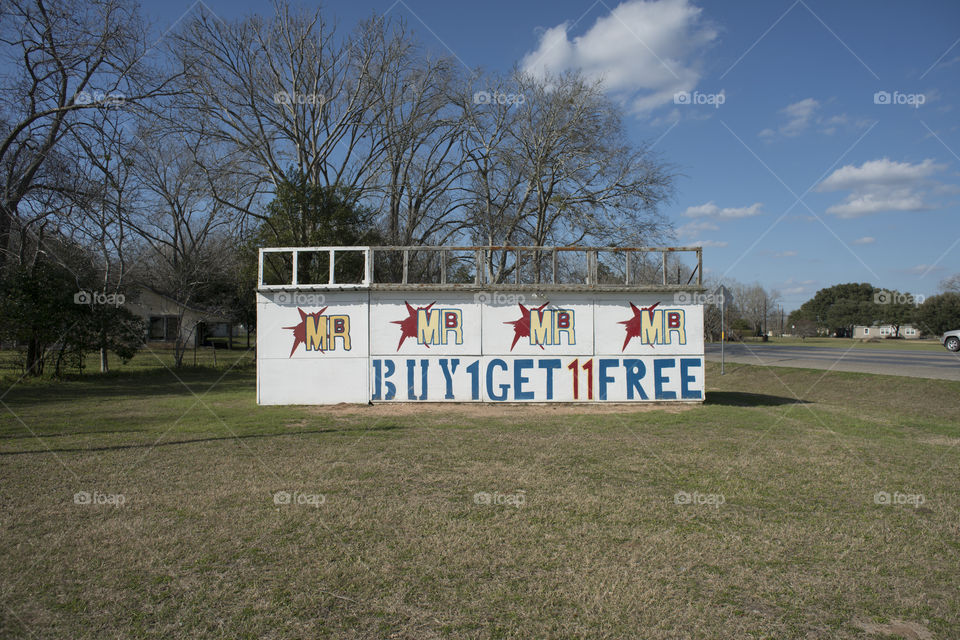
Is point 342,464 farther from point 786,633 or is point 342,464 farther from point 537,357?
point 537,357

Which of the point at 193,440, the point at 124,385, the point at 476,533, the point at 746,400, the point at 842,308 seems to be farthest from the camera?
the point at 842,308

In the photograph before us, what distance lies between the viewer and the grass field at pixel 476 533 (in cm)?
358

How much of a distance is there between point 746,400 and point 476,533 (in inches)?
502

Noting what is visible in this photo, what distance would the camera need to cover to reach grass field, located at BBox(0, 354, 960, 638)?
3.58 meters

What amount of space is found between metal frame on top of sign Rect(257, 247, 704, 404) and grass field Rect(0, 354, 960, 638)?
3.56m

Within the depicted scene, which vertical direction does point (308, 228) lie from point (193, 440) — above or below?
above

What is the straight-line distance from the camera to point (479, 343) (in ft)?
44.2

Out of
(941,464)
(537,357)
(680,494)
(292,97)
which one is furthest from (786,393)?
(292,97)

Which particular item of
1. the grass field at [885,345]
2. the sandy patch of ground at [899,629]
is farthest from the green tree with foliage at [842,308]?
the sandy patch of ground at [899,629]

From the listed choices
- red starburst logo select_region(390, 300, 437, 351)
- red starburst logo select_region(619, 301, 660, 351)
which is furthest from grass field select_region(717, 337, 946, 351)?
red starburst logo select_region(390, 300, 437, 351)

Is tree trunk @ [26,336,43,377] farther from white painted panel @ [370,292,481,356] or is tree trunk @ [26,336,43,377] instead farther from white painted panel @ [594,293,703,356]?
white painted panel @ [594,293,703,356]

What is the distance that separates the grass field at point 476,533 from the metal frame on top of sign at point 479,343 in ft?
11.7

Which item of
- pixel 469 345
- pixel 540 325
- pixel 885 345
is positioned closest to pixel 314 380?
pixel 469 345

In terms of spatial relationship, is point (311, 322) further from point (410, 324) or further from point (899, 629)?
point (899, 629)
